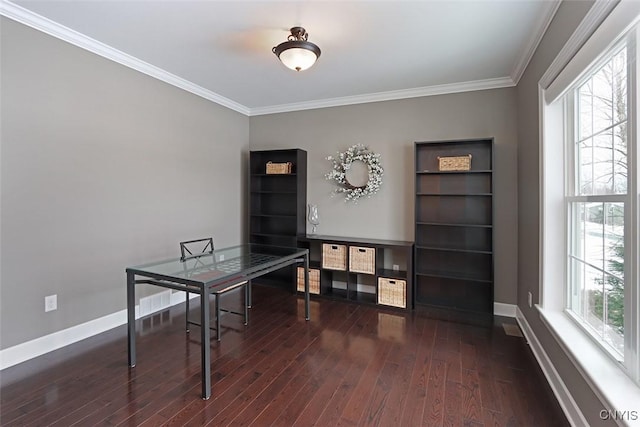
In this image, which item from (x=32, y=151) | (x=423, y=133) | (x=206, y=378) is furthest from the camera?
(x=423, y=133)

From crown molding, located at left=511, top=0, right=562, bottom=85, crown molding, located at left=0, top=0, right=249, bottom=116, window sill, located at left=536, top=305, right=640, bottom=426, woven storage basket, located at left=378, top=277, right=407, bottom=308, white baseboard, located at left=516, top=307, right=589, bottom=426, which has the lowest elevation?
white baseboard, located at left=516, top=307, right=589, bottom=426

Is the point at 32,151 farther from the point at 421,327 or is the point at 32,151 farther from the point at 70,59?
the point at 421,327

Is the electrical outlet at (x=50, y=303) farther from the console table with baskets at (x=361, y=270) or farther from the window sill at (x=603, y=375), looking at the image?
the window sill at (x=603, y=375)

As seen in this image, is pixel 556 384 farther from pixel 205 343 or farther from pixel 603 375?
pixel 205 343

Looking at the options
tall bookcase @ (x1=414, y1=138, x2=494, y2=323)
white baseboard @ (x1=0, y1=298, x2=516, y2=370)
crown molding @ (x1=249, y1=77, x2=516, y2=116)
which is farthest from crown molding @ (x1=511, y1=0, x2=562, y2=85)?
white baseboard @ (x1=0, y1=298, x2=516, y2=370)

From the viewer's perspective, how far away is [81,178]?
9.36ft

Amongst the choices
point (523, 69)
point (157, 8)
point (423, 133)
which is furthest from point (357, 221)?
point (157, 8)

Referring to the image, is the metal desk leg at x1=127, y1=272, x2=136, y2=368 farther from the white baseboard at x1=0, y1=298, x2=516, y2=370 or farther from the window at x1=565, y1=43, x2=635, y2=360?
the window at x1=565, y1=43, x2=635, y2=360

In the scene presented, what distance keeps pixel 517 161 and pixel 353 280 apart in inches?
94.8

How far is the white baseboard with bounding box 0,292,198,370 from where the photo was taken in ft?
7.91

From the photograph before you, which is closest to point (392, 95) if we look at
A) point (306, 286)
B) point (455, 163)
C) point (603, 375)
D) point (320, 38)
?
point (455, 163)

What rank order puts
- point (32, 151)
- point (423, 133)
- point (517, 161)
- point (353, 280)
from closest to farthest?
point (32, 151) → point (517, 161) → point (423, 133) → point (353, 280)

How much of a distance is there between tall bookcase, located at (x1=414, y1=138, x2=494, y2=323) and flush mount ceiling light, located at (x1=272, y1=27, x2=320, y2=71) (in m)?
1.78

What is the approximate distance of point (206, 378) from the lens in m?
2.03
